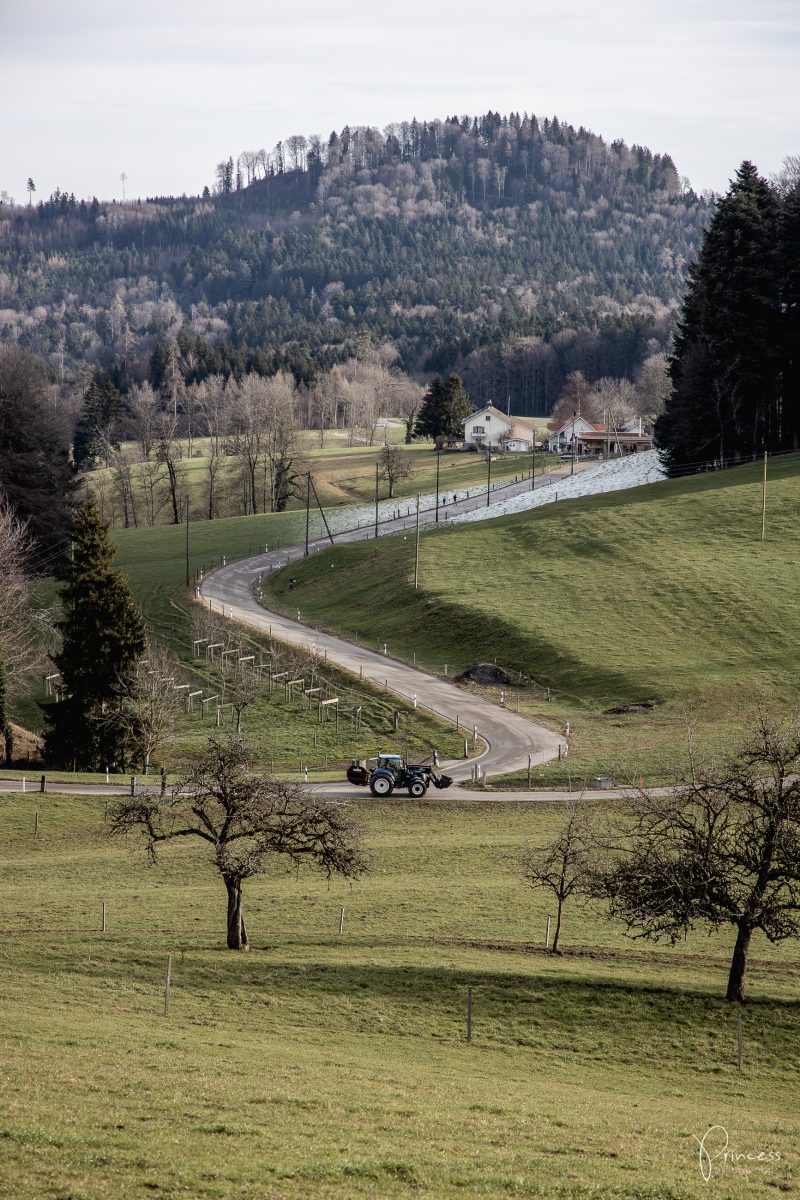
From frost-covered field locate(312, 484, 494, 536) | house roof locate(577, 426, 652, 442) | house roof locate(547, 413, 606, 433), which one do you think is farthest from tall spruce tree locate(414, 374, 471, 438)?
frost-covered field locate(312, 484, 494, 536)

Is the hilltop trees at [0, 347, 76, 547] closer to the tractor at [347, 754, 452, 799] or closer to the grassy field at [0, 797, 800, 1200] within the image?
the tractor at [347, 754, 452, 799]

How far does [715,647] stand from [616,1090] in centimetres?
5251

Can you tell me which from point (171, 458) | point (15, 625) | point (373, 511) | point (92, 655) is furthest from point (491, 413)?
point (92, 655)

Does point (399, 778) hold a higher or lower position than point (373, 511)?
lower

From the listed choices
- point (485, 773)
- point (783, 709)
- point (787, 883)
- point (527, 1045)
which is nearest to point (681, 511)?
point (783, 709)

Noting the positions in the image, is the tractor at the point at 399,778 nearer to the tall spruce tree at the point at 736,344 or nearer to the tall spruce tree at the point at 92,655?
the tall spruce tree at the point at 92,655

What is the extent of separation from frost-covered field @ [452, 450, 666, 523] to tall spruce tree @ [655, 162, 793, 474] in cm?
991

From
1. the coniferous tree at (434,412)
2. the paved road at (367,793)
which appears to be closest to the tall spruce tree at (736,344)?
the paved road at (367,793)

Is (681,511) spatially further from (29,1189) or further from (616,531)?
(29,1189)

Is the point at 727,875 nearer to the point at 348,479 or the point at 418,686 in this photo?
the point at 418,686

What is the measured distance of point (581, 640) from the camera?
75438 mm

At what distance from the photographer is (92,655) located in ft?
210

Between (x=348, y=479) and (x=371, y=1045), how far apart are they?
143530 mm

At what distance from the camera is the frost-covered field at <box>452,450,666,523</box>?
130 meters
